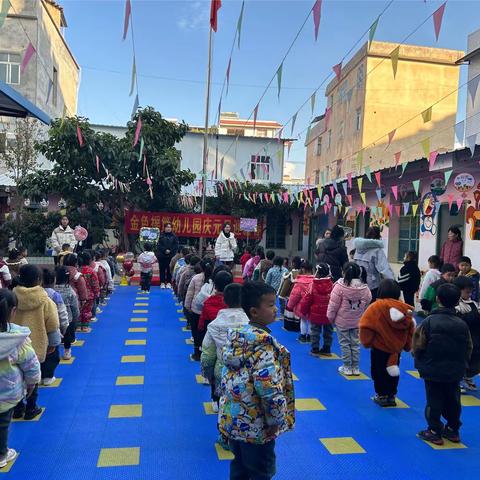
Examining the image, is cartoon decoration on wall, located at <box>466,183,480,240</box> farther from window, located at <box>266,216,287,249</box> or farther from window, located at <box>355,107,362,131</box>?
window, located at <box>355,107,362,131</box>

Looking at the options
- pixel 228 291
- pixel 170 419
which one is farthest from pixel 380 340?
pixel 170 419

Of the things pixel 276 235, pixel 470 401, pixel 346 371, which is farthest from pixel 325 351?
pixel 276 235

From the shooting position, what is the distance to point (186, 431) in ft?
12.2

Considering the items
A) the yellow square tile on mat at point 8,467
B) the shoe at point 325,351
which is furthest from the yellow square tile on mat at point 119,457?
the shoe at point 325,351

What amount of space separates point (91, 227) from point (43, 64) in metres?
8.63

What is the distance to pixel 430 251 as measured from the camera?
9.81 metres

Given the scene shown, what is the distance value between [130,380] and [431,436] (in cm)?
290

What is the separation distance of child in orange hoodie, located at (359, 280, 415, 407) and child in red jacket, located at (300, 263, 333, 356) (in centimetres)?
155

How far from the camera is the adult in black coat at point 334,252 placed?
692 cm

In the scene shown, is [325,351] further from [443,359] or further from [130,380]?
[443,359]

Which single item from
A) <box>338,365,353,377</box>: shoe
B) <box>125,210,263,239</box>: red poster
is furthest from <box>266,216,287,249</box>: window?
<box>338,365,353,377</box>: shoe

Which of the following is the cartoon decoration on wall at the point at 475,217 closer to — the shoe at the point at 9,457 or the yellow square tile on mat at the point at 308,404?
the yellow square tile on mat at the point at 308,404

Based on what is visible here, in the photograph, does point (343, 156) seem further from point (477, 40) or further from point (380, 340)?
point (380, 340)

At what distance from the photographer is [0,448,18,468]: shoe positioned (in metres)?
3.09
